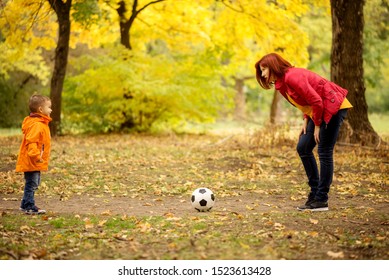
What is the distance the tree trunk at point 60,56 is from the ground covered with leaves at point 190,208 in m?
3.66

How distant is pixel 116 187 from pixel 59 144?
256 inches

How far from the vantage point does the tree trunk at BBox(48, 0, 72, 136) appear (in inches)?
601

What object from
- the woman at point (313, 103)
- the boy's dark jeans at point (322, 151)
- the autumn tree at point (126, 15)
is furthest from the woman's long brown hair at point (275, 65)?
the autumn tree at point (126, 15)

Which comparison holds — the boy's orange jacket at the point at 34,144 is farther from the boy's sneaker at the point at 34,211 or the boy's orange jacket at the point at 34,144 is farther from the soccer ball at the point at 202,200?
the soccer ball at the point at 202,200

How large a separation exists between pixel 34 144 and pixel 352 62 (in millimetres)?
8825

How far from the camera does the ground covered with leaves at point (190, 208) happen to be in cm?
469

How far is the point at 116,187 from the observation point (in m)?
8.36

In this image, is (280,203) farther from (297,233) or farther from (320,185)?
(297,233)

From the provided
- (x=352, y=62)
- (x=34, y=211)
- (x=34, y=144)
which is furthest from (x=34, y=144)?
(x=352, y=62)

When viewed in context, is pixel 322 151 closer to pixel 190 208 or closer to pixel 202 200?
pixel 202 200

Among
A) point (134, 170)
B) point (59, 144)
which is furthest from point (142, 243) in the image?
point (59, 144)

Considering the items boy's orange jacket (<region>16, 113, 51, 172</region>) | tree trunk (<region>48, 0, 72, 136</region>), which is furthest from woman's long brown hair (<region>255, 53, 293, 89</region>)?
tree trunk (<region>48, 0, 72, 136</region>)

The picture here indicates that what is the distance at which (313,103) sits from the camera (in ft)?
18.9

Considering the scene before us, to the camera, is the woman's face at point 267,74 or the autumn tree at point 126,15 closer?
the woman's face at point 267,74
